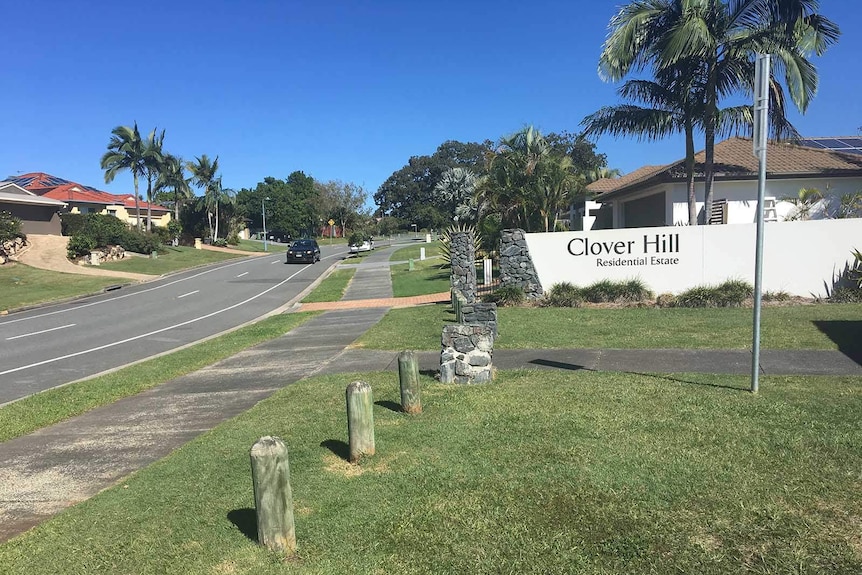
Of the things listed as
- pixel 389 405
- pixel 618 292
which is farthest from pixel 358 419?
pixel 618 292

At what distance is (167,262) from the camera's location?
4012cm

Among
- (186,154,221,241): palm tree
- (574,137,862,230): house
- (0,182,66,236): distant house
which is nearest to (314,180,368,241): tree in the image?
(186,154,221,241): palm tree

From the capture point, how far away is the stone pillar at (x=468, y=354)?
8062mm

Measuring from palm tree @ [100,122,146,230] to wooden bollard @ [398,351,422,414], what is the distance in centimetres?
4899

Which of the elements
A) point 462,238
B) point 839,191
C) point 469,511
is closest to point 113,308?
point 462,238

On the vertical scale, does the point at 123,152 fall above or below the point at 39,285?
above

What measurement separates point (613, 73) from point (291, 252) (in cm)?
2726

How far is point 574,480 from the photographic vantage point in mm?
4734

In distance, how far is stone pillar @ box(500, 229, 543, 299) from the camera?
17016mm

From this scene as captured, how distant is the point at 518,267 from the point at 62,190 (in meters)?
52.7

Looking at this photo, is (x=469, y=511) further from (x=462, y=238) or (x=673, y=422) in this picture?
(x=462, y=238)

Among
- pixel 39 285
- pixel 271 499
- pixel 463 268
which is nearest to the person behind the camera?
pixel 271 499

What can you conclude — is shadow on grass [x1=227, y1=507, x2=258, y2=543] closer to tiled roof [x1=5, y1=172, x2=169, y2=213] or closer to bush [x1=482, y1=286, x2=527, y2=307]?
bush [x1=482, y1=286, x2=527, y2=307]

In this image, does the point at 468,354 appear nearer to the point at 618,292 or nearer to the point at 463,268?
the point at 618,292
